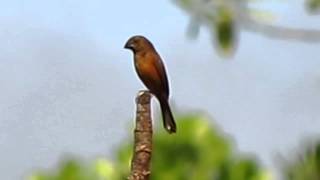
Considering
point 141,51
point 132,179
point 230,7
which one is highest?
point 230,7

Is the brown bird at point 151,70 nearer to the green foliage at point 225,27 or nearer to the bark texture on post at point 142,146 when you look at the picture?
the bark texture on post at point 142,146

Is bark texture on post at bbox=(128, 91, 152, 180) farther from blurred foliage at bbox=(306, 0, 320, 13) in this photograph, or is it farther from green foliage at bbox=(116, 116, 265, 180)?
green foliage at bbox=(116, 116, 265, 180)

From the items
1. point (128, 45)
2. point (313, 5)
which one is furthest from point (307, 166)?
point (128, 45)

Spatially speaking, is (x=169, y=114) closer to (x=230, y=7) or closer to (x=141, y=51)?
(x=141, y=51)

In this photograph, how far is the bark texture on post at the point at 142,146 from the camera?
896 mm

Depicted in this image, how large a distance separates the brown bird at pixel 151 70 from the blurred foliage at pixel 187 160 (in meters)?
0.80

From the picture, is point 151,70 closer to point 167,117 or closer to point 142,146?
point 167,117

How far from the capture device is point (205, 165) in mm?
2059

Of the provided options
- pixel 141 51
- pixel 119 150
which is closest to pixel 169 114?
pixel 141 51

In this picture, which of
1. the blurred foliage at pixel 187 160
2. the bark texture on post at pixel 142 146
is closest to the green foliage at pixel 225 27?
the blurred foliage at pixel 187 160

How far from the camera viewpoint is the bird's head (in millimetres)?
1144

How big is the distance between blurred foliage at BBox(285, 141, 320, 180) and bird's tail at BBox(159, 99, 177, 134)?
0.43m

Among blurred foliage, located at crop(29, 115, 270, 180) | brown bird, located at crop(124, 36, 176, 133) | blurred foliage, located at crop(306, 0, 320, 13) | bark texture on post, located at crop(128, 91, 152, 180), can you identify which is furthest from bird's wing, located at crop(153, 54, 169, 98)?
blurred foliage, located at crop(29, 115, 270, 180)

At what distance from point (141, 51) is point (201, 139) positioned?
0.93 meters
